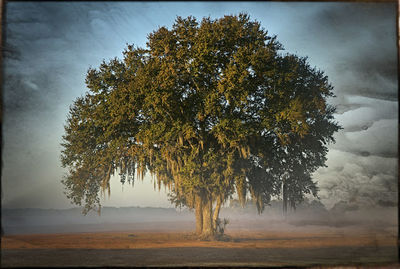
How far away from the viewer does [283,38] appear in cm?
630

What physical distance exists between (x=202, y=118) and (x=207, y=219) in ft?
5.49

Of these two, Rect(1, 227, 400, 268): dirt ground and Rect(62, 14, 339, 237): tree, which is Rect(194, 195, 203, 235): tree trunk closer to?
Rect(62, 14, 339, 237): tree

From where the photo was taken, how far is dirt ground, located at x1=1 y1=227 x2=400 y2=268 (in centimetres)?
577

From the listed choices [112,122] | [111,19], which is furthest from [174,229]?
[111,19]

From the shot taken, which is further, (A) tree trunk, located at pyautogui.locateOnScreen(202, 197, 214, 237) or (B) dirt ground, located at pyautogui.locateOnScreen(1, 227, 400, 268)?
(A) tree trunk, located at pyautogui.locateOnScreen(202, 197, 214, 237)

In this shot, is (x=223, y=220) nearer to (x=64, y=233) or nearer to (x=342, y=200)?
(x=342, y=200)

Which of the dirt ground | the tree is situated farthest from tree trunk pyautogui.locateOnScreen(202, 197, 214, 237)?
the dirt ground

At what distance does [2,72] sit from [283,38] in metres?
4.57

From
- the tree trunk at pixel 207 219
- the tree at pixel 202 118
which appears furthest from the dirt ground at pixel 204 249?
the tree at pixel 202 118

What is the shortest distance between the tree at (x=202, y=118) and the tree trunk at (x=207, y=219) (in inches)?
0.6

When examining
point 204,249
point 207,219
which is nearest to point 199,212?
point 207,219

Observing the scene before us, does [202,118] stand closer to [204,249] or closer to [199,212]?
[199,212]

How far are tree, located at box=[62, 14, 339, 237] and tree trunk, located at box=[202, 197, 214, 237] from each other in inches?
0.6

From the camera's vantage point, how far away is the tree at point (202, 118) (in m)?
6.13
